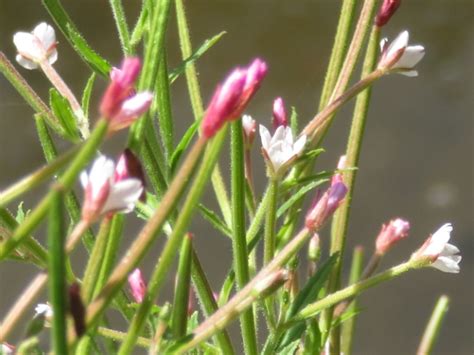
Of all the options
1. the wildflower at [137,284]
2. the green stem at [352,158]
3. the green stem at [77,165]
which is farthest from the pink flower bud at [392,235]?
the green stem at [77,165]

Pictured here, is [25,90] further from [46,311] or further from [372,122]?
[372,122]

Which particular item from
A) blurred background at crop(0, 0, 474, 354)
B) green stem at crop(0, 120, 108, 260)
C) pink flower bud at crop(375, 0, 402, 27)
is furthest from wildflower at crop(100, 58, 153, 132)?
blurred background at crop(0, 0, 474, 354)

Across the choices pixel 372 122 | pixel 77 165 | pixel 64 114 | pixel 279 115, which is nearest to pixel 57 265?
pixel 77 165

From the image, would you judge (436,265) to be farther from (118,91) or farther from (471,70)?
(471,70)

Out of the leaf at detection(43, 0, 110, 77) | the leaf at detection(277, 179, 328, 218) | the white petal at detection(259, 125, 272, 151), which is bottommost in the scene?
the leaf at detection(277, 179, 328, 218)

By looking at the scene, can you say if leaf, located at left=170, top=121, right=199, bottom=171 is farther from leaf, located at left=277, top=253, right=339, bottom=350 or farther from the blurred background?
the blurred background
